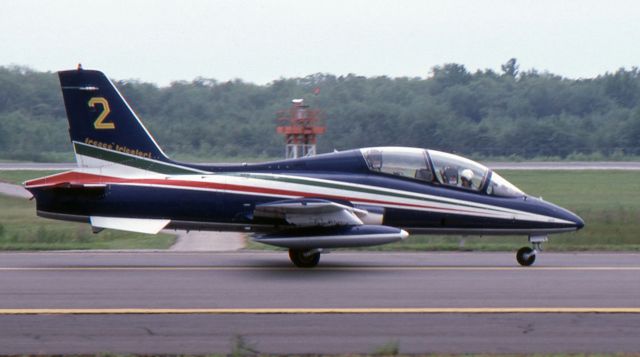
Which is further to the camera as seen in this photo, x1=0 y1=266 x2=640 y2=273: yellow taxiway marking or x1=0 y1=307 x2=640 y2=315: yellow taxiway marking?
x1=0 y1=266 x2=640 y2=273: yellow taxiway marking

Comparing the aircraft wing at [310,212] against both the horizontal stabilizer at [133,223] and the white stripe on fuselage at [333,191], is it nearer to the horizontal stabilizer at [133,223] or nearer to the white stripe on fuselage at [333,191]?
the white stripe on fuselage at [333,191]

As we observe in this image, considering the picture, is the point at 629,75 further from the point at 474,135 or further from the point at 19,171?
the point at 19,171

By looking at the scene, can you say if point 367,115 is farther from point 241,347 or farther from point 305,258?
point 241,347

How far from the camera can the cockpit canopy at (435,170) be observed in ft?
57.0

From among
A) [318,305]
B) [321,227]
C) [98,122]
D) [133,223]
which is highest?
[98,122]

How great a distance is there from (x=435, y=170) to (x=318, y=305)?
539cm

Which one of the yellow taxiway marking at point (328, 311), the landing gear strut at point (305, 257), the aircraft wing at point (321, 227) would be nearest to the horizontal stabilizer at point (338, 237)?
the aircraft wing at point (321, 227)

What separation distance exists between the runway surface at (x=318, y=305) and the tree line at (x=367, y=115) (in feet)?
99.7

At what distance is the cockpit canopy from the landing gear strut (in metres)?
1.77

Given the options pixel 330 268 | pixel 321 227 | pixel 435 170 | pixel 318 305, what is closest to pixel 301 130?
pixel 435 170

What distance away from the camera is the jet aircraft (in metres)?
16.7

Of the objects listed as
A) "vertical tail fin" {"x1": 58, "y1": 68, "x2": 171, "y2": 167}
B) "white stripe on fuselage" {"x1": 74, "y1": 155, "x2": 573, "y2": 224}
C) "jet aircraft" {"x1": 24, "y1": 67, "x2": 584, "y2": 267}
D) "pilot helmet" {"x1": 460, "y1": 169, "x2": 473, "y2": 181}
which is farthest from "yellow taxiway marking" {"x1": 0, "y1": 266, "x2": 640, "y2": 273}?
"vertical tail fin" {"x1": 58, "y1": 68, "x2": 171, "y2": 167}

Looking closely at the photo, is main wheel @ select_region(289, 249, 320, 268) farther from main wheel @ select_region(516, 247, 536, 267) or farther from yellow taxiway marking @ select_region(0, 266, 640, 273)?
main wheel @ select_region(516, 247, 536, 267)

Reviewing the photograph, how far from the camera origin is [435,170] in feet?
57.1
